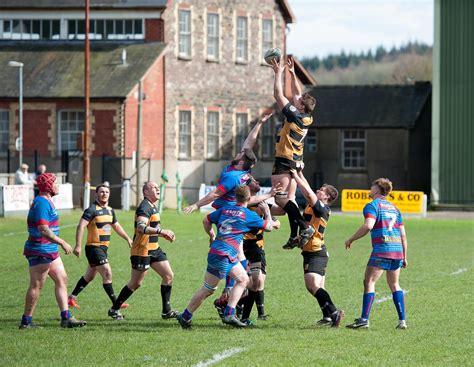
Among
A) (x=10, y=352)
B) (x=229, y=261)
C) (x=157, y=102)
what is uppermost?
Answer: (x=157, y=102)

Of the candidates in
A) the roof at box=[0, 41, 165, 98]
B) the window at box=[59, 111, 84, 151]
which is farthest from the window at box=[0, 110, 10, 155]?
the window at box=[59, 111, 84, 151]

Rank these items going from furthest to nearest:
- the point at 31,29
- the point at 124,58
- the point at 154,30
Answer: the point at 31,29, the point at 154,30, the point at 124,58

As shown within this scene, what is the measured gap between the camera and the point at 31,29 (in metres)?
58.3

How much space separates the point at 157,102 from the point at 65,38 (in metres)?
5.98

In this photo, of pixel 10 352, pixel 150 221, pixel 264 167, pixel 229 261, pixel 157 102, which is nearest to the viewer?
pixel 10 352

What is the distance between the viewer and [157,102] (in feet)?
183

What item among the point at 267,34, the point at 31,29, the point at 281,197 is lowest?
the point at 281,197

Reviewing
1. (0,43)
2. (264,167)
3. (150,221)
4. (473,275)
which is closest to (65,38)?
(0,43)

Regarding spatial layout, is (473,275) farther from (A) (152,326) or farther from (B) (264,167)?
(B) (264,167)

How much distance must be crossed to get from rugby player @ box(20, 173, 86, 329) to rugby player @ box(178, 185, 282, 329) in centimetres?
166

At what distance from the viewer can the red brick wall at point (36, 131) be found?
5453 centimetres

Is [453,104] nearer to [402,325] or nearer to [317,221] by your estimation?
[317,221]

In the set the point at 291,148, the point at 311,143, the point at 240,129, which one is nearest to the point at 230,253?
the point at 291,148

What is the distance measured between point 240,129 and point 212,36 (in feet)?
17.0
